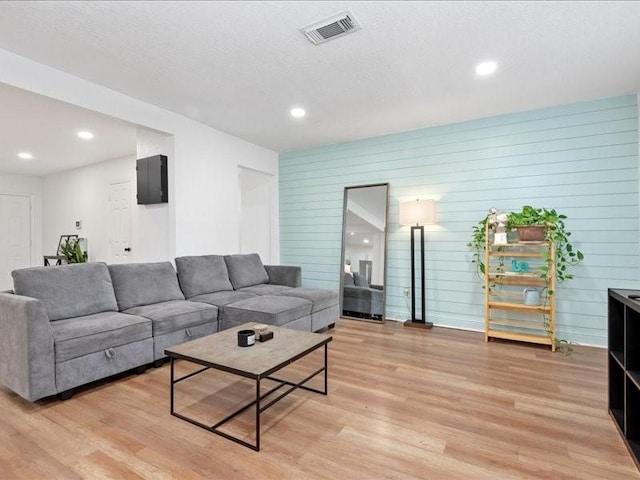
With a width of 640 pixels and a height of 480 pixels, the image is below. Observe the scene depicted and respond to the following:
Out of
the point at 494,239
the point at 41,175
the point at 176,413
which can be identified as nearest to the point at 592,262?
the point at 494,239

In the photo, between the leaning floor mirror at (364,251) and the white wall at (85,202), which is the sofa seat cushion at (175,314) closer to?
the leaning floor mirror at (364,251)

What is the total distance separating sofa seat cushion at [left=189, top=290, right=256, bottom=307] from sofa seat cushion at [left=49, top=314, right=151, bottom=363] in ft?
2.53

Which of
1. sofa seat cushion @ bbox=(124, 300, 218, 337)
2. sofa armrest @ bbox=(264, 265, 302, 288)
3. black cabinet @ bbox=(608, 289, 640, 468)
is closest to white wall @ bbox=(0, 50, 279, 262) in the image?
sofa armrest @ bbox=(264, 265, 302, 288)

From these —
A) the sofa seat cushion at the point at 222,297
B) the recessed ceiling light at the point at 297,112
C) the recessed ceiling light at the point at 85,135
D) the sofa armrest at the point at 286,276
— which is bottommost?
the sofa seat cushion at the point at 222,297

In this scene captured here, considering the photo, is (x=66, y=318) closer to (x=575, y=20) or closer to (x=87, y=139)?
(x=87, y=139)

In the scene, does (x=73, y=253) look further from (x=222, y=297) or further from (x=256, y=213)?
(x=222, y=297)

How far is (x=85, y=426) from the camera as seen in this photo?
198cm

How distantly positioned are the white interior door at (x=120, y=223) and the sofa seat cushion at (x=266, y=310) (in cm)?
350

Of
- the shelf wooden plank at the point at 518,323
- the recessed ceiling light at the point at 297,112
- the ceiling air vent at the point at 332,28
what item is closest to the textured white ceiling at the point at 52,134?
the recessed ceiling light at the point at 297,112

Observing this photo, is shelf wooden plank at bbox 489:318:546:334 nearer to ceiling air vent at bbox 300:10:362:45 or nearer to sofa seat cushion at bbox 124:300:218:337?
sofa seat cushion at bbox 124:300:218:337

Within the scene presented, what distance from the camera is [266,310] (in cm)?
320

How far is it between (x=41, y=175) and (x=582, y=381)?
31.9 feet

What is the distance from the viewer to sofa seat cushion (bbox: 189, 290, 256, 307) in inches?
136

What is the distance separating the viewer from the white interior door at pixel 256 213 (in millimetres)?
5687
